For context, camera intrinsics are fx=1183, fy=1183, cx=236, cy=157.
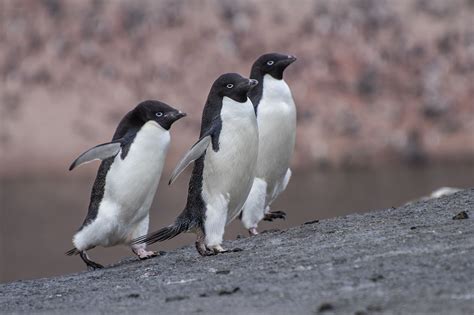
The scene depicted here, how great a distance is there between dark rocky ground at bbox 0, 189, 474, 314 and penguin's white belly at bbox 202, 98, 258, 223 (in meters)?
0.43

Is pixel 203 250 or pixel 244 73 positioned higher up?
pixel 244 73

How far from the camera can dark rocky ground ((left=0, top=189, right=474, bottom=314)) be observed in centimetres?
639

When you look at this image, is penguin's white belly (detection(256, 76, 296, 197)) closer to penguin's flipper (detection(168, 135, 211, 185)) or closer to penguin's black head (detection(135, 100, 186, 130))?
penguin's black head (detection(135, 100, 186, 130))

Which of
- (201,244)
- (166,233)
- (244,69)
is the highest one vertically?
(244,69)

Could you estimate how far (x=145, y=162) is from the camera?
30.8 feet

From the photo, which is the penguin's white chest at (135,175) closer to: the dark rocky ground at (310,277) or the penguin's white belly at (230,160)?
the dark rocky ground at (310,277)

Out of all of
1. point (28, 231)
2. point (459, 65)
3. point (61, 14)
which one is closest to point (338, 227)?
point (28, 231)

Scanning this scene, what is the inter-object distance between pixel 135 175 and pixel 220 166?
0.85 m

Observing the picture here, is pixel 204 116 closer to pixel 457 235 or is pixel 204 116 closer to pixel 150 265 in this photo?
pixel 150 265

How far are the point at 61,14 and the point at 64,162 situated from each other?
750cm

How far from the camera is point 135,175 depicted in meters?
9.37

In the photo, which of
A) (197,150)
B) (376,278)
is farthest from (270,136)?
(376,278)

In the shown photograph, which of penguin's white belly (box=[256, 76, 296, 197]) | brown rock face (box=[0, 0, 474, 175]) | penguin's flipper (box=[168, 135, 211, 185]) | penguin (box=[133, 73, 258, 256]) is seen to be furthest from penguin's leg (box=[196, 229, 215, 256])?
brown rock face (box=[0, 0, 474, 175])

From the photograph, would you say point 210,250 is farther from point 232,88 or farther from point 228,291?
point 228,291
